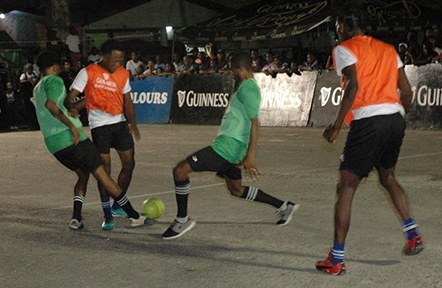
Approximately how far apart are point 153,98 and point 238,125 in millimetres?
17622

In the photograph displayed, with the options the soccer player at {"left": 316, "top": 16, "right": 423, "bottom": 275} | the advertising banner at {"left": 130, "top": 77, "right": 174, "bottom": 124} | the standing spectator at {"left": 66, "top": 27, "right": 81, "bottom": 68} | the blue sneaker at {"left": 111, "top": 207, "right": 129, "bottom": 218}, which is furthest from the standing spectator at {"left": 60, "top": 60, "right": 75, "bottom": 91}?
the soccer player at {"left": 316, "top": 16, "right": 423, "bottom": 275}

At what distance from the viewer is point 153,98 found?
78.2ft

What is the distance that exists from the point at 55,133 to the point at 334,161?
19.7ft

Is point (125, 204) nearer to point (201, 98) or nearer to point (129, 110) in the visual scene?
point (129, 110)

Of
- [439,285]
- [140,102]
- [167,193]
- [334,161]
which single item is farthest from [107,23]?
[439,285]

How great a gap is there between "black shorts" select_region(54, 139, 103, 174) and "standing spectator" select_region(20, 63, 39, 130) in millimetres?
17175

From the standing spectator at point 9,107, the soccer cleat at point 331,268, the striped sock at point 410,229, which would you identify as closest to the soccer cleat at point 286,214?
the striped sock at point 410,229

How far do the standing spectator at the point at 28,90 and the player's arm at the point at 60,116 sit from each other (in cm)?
1727

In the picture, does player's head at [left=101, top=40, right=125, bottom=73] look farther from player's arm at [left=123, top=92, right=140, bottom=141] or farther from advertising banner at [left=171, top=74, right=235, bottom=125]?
advertising banner at [left=171, top=74, right=235, bottom=125]

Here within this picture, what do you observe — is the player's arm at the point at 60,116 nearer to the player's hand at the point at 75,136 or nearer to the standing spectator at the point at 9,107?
the player's hand at the point at 75,136

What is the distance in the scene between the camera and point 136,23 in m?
30.7

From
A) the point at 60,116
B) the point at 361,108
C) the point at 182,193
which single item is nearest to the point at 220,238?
the point at 182,193

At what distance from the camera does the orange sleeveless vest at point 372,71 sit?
521 cm

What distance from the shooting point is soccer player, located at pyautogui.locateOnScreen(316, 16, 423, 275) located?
5180mm
